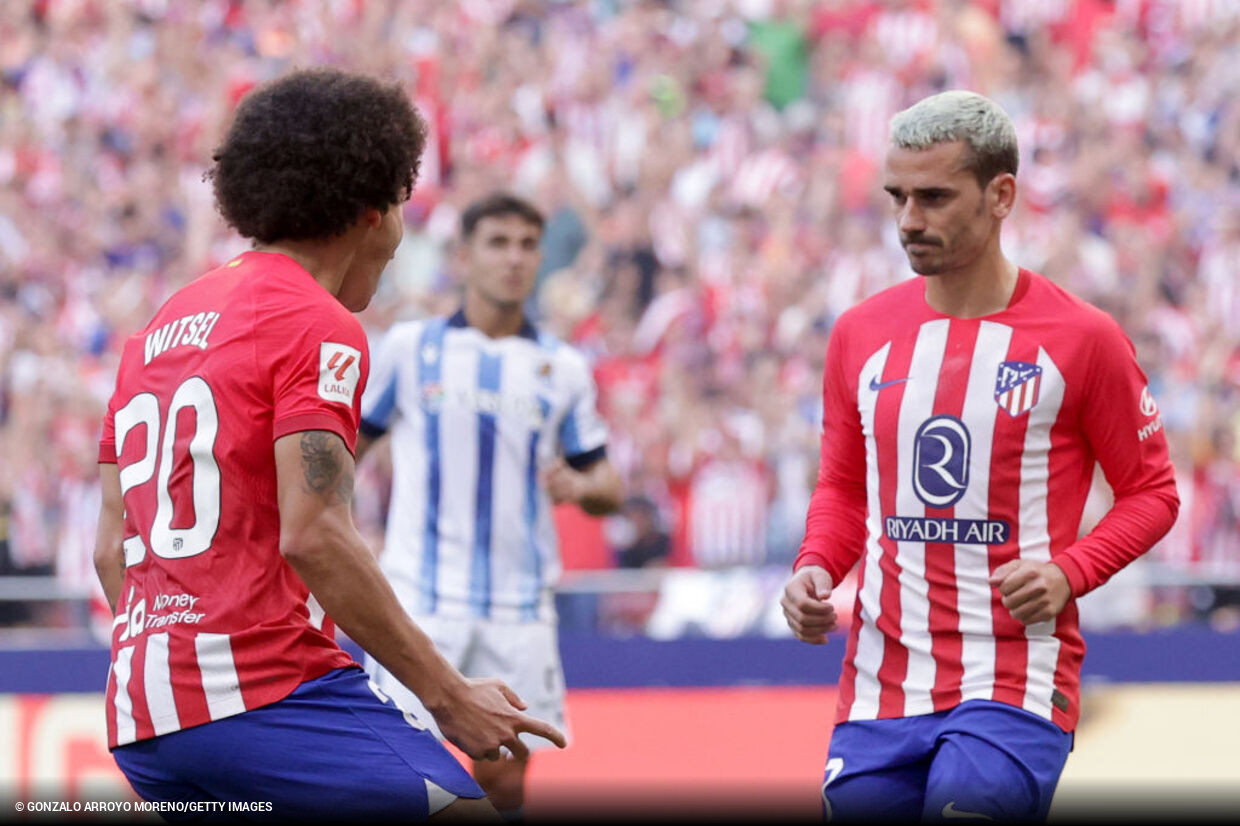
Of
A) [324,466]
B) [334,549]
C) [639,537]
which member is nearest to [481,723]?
[334,549]

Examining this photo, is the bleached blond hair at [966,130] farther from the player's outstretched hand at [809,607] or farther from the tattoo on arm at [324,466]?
the tattoo on arm at [324,466]

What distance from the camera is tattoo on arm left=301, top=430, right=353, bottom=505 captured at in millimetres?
3051

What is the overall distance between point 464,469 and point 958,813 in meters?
2.76

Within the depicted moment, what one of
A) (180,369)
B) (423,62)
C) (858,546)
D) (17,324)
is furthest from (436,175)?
(180,369)

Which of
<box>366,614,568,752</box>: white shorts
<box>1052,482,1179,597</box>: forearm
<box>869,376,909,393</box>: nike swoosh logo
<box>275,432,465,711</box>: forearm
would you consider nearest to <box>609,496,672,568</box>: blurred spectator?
<box>366,614,568,752</box>: white shorts

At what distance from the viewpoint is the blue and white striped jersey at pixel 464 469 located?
611 centimetres

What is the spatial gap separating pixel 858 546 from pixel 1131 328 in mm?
7800

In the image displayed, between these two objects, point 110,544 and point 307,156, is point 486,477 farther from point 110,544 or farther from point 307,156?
point 307,156

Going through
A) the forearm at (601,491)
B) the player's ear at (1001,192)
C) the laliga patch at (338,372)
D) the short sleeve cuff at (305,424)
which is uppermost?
the player's ear at (1001,192)

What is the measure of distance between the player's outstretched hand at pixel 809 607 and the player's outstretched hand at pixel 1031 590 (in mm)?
421

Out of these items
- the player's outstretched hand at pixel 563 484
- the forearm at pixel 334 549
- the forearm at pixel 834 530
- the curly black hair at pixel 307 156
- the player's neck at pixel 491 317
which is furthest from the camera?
the player's neck at pixel 491 317

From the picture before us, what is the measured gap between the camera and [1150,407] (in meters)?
4.14

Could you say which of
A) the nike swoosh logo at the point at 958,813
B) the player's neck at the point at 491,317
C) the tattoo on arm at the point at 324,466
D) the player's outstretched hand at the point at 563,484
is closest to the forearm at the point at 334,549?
the tattoo on arm at the point at 324,466

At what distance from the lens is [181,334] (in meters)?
3.27
